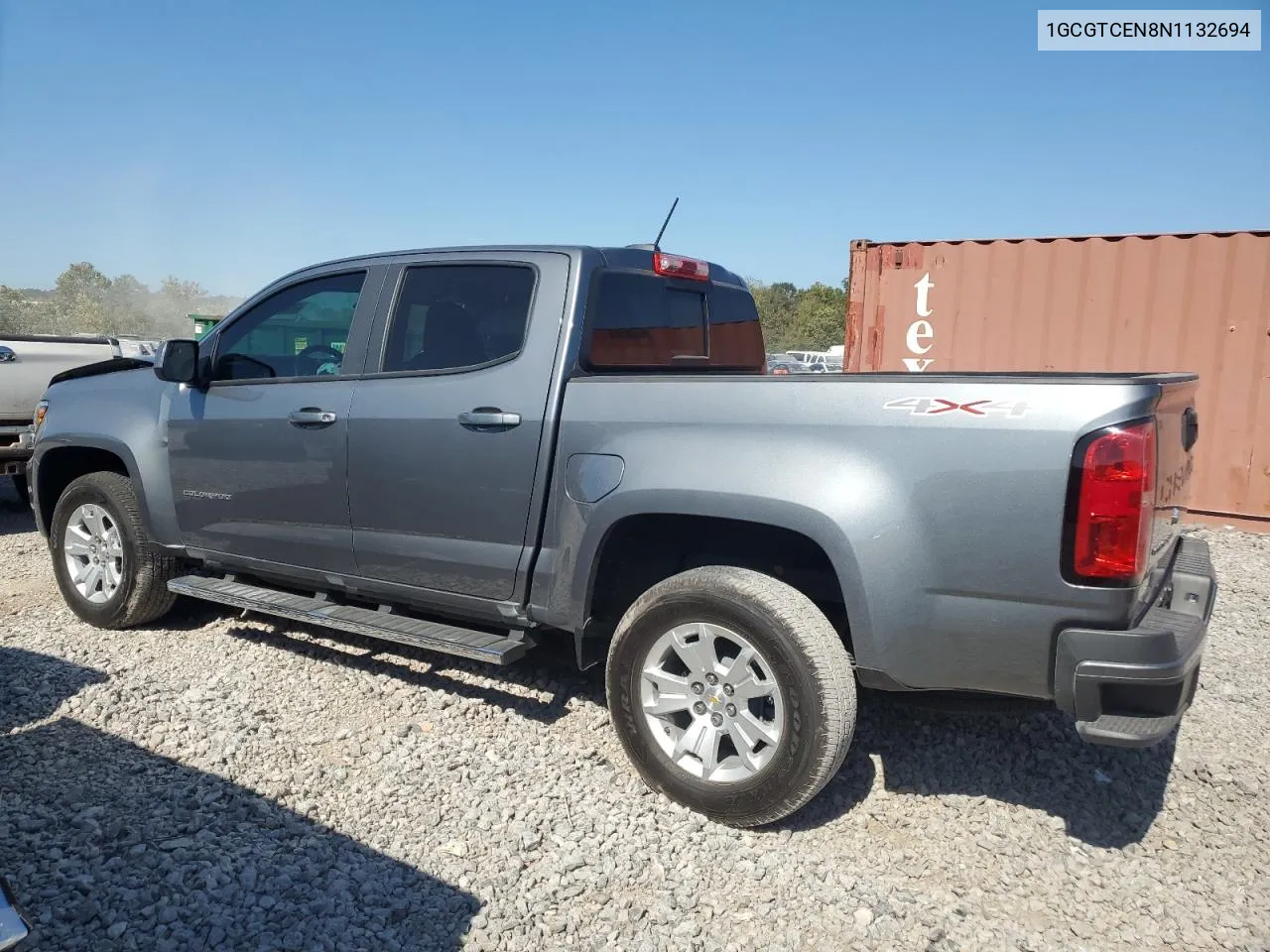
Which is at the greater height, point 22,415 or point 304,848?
point 22,415

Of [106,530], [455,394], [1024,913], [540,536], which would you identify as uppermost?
[455,394]

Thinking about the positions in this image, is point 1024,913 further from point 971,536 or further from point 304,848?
point 304,848

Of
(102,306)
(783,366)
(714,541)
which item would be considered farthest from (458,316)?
(102,306)

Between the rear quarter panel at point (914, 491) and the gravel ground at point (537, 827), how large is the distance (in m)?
0.67

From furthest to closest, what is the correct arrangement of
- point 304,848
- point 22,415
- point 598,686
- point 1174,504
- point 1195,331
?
point 1195,331 → point 22,415 → point 598,686 → point 1174,504 → point 304,848

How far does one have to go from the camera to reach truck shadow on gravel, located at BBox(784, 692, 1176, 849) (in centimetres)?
321

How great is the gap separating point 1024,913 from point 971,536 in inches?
42.8

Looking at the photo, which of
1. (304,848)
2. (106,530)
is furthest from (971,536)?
(106,530)

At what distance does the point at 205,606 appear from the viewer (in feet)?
17.5

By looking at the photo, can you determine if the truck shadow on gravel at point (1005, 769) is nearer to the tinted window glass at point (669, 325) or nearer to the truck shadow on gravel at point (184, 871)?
the truck shadow on gravel at point (184, 871)

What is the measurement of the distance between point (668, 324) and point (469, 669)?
1825 millimetres

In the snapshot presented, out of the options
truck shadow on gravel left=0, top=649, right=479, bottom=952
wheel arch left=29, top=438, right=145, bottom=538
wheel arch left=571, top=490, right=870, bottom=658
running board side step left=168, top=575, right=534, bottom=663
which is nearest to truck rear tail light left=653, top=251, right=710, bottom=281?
wheel arch left=571, top=490, right=870, bottom=658

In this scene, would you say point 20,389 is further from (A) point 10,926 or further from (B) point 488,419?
(A) point 10,926

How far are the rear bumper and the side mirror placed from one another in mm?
3820
